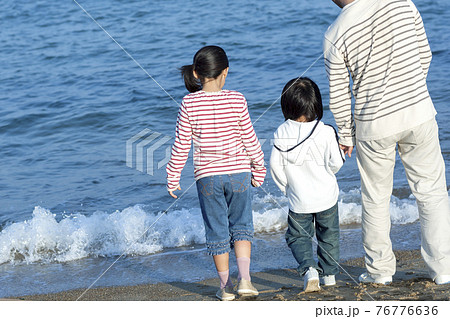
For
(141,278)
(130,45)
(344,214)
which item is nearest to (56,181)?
(141,278)

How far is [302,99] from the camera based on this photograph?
2922 millimetres

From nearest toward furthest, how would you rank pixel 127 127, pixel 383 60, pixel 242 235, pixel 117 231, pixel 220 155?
pixel 383 60 < pixel 220 155 < pixel 242 235 < pixel 117 231 < pixel 127 127

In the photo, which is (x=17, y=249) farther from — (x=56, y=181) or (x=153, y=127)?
(x=153, y=127)

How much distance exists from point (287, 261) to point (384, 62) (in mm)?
1551

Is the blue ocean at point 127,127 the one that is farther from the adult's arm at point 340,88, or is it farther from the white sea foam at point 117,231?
the adult's arm at point 340,88

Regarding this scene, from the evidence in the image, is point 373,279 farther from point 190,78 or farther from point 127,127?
point 127,127

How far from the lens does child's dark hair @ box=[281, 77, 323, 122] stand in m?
2.93

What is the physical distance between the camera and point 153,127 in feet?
24.9

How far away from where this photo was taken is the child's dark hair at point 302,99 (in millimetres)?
2928

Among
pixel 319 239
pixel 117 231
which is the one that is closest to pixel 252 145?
pixel 319 239

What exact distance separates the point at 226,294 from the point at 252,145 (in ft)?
2.64

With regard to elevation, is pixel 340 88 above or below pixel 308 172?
above

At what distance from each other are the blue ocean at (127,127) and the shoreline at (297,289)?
6.8 inches

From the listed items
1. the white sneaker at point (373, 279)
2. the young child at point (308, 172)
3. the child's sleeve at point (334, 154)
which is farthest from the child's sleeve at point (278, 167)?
the white sneaker at point (373, 279)
